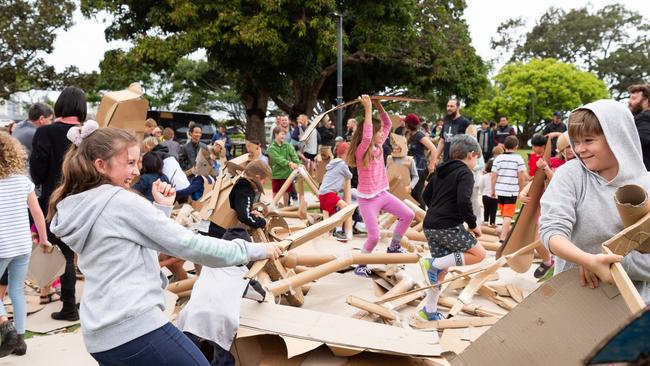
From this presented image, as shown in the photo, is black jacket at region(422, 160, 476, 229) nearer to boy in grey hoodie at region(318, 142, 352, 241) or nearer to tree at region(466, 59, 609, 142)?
boy in grey hoodie at region(318, 142, 352, 241)

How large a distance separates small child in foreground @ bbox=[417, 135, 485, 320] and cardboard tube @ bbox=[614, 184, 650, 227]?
2620mm

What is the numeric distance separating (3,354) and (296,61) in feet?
63.7

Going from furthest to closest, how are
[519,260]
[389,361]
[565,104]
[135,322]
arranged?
[565,104], [519,260], [389,361], [135,322]

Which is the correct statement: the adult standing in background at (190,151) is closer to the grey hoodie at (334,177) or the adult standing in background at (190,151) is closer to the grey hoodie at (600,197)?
the grey hoodie at (334,177)

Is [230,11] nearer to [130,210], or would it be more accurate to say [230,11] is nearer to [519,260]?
[519,260]

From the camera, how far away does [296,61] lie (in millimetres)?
22453

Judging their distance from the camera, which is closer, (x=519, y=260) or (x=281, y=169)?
(x=519, y=260)

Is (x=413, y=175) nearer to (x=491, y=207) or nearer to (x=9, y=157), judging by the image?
(x=491, y=207)

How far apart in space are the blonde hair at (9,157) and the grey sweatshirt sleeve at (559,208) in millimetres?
3679

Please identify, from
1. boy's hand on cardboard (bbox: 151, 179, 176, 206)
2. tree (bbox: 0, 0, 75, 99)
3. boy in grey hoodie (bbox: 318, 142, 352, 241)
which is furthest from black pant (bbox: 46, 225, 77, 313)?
tree (bbox: 0, 0, 75, 99)

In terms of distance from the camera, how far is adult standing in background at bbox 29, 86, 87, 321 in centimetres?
480

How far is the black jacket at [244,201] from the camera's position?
4.66 metres

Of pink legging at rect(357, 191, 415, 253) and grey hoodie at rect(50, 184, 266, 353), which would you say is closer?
grey hoodie at rect(50, 184, 266, 353)

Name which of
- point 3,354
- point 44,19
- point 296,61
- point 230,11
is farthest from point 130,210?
point 44,19
